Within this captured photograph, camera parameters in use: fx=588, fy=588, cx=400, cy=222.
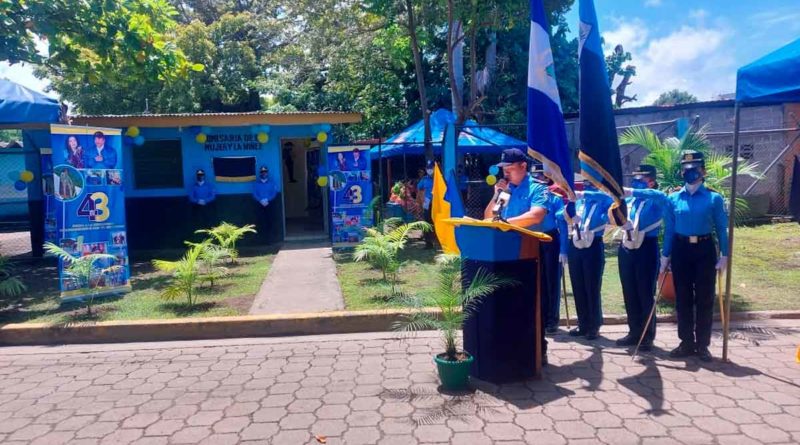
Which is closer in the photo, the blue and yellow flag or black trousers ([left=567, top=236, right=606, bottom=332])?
black trousers ([left=567, top=236, right=606, bottom=332])

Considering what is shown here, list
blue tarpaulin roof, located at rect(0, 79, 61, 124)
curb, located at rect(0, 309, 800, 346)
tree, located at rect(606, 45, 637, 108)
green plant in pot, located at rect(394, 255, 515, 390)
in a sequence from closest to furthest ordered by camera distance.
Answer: green plant in pot, located at rect(394, 255, 515, 390) < curb, located at rect(0, 309, 800, 346) < blue tarpaulin roof, located at rect(0, 79, 61, 124) < tree, located at rect(606, 45, 637, 108)

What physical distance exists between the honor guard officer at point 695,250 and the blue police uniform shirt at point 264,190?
8.72m

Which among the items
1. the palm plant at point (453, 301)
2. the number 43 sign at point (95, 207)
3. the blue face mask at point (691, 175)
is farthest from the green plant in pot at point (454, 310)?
the number 43 sign at point (95, 207)

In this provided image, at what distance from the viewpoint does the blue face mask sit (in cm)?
523

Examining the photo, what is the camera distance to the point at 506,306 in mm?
4754

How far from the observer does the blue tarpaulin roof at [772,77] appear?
187 inches

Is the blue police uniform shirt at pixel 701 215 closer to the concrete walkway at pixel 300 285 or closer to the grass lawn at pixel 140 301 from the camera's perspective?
the concrete walkway at pixel 300 285

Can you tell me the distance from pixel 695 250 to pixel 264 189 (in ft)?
29.6

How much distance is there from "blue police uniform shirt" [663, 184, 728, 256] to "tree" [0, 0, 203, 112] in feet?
26.8

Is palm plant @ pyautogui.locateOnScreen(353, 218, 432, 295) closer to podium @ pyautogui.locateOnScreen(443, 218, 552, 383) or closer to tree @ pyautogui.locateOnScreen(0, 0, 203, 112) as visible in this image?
podium @ pyautogui.locateOnScreen(443, 218, 552, 383)

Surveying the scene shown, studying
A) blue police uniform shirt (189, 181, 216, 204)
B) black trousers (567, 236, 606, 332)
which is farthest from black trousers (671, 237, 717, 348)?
blue police uniform shirt (189, 181, 216, 204)

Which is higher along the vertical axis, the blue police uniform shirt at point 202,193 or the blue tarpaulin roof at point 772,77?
the blue tarpaulin roof at point 772,77

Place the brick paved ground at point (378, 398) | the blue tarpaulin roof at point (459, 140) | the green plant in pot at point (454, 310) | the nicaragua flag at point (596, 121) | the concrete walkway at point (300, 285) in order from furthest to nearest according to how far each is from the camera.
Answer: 1. the blue tarpaulin roof at point (459, 140)
2. the concrete walkway at point (300, 285)
3. the nicaragua flag at point (596, 121)
4. the green plant in pot at point (454, 310)
5. the brick paved ground at point (378, 398)

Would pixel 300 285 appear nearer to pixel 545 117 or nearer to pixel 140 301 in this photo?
pixel 140 301
